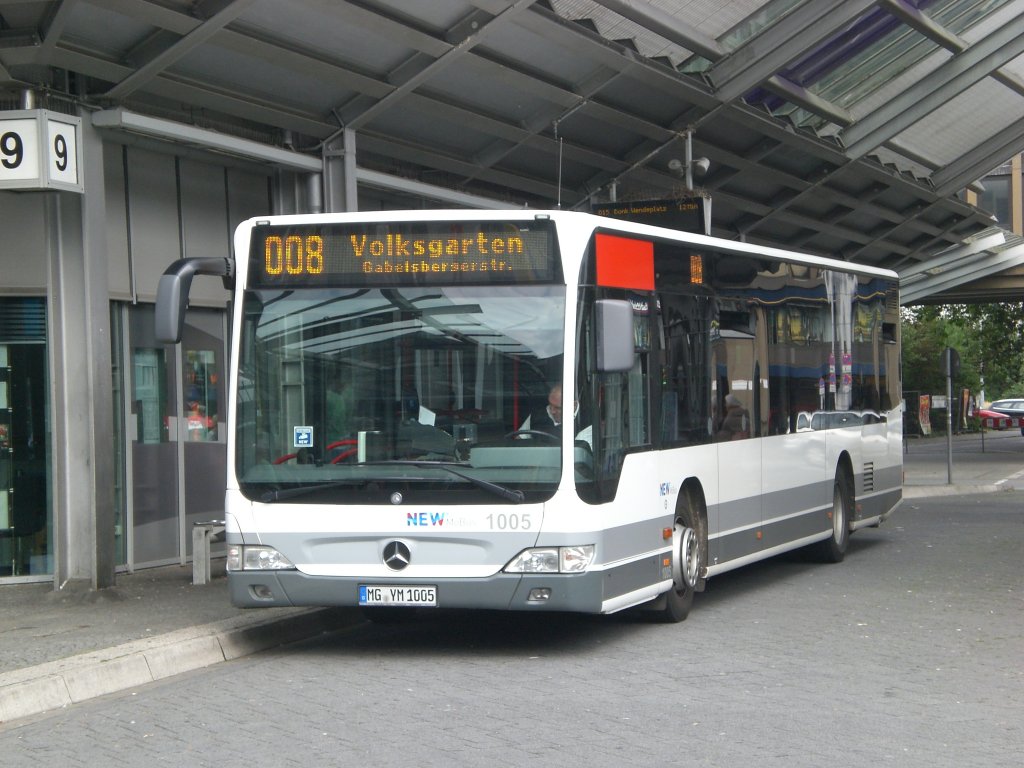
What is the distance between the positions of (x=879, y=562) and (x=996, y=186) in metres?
35.4

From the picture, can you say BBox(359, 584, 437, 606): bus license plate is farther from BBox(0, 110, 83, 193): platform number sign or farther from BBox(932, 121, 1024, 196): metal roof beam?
BBox(932, 121, 1024, 196): metal roof beam

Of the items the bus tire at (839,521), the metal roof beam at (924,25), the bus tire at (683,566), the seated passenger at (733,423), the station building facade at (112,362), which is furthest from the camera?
the metal roof beam at (924,25)

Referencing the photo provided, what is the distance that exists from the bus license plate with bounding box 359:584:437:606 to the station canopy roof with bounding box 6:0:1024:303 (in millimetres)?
4839

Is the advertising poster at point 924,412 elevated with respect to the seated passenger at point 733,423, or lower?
lower

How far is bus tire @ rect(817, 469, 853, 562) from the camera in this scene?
15078 millimetres

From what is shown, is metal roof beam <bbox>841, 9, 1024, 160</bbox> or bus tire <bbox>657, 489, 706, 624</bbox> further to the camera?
metal roof beam <bbox>841, 9, 1024, 160</bbox>

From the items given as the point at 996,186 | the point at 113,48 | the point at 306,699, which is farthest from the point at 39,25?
the point at 996,186

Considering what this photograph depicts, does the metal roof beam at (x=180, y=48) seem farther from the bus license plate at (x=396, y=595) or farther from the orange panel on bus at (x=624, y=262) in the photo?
the bus license plate at (x=396, y=595)

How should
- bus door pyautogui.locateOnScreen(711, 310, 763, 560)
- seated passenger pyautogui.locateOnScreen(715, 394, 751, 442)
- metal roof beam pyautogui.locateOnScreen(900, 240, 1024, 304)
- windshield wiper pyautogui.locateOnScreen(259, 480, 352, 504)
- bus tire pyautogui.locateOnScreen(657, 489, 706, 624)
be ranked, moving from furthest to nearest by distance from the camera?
metal roof beam pyautogui.locateOnScreen(900, 240, 1024, 304) < seated passenger pyautogui.locateOnScreen(715, 394, 751, 442) < bus door pyautogui.locateOnScreen(711, 310, 763, 560) < bus tire pyautogui.locateOnScreen(657, 489, 706, 624) < windshield wiper pyautogui.locateOnScreen(259, 480, 352, 504)

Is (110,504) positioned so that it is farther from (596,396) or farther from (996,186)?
(996,186)

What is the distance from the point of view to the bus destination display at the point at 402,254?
939 centimetres

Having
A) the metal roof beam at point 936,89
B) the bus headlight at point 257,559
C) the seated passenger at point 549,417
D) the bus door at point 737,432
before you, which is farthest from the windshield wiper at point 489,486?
the metal roof beam at point 936,89

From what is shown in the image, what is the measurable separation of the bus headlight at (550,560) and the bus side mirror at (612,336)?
A: 1154 millimetres

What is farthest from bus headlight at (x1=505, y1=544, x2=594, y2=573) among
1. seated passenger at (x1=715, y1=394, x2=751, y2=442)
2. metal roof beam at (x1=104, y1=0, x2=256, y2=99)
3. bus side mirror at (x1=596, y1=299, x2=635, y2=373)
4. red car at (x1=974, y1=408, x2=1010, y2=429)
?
red car at (x1=974, y1=408, x2=1010, y2=429)
